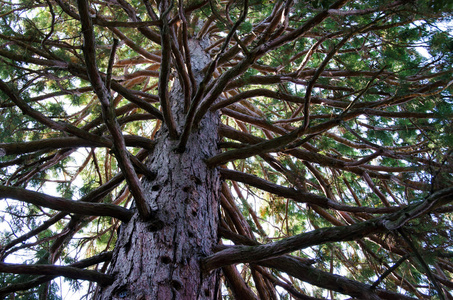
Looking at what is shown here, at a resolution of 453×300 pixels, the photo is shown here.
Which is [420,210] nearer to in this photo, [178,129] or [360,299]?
[360,299]

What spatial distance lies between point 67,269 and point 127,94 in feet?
4.92

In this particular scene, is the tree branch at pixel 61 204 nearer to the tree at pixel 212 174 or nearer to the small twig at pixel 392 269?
the tree at pixel 212 174

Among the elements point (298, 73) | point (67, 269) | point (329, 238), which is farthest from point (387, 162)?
point (67, 269)

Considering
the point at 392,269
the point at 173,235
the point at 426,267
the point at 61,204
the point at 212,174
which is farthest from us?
the point at 212,174

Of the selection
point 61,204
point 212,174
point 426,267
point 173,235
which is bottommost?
point 426,267

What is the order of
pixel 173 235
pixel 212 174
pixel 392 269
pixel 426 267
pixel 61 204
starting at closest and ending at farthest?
1. pixel 426 267
2. pixel 392 269
3. pixel 61 204
4. pixel 173 235
5. pixel 212 174

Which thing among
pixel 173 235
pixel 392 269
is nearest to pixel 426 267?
pixel 392 269

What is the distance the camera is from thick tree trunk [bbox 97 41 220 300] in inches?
68.3

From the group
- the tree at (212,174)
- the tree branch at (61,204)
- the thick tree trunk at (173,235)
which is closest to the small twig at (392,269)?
the tree at (212,174)

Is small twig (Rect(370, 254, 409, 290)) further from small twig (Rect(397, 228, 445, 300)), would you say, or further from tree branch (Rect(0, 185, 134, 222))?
tree branch (Rect(0, 185, 134, 222))

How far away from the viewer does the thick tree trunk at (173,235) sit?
1735 millimetres

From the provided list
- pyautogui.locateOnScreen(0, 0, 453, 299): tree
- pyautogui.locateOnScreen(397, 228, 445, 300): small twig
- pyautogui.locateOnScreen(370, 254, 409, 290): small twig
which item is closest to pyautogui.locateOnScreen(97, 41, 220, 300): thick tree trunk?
pyautogui.locateOnScreen(0, 0, 453, 299): tree

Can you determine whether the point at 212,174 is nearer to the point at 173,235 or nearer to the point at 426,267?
the point at 173,235

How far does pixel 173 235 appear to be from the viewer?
199cm
